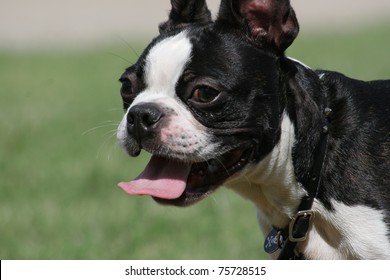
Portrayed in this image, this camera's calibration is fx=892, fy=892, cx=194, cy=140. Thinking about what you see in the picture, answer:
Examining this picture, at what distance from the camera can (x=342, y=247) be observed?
4723mm

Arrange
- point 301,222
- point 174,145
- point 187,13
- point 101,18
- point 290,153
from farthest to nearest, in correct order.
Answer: point 101,18, point 187,13, point 301,222, point 290,153, point 174,145

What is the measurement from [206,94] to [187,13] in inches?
33.8

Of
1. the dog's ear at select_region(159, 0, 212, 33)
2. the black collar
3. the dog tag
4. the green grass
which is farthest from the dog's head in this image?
the green grass

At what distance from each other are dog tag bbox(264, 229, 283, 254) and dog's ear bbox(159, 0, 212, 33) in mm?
1252

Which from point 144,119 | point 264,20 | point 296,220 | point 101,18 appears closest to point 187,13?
point 264,20

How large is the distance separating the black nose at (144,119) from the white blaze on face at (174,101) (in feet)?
0.13

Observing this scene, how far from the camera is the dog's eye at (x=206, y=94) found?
434cm

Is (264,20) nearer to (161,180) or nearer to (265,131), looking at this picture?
(265,131)

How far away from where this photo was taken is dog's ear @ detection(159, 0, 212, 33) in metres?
5.02

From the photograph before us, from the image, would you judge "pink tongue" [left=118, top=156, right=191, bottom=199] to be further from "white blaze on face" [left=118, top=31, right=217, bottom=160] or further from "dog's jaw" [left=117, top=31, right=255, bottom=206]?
"white blaze on face" [left=118, top=31, right=217, bottom=160]

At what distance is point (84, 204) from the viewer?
8031 mm

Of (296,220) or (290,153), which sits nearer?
(290,153)

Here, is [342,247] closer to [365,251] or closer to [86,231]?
[365,251]

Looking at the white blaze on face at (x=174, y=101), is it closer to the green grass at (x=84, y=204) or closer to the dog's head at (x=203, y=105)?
the dog's head at (x=203, y=105)
